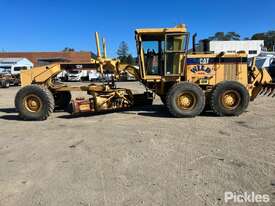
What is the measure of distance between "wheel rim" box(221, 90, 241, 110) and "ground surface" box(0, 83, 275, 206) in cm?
68

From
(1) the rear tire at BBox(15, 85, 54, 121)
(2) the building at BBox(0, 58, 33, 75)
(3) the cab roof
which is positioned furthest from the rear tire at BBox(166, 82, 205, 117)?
(2) the building at BBox(0, 58, 33, 75)

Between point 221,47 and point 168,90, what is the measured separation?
38894 mm

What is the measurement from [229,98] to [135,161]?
18.8 ft

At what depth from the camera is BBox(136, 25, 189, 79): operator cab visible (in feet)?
36.8

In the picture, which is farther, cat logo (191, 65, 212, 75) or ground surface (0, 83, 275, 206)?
cat logo (191, 65, 212, 75)

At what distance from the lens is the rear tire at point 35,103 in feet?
36.6

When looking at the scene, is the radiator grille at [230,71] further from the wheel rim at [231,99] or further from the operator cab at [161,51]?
the operator cab at [161,51]

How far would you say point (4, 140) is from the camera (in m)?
8.36

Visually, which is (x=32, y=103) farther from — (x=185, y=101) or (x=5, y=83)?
(x=5, y=83)

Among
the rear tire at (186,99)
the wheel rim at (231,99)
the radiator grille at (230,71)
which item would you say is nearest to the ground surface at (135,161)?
the rear tire at (186,99)

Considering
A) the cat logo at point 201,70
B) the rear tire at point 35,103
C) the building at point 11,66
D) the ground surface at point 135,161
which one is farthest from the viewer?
the building at point 11,66

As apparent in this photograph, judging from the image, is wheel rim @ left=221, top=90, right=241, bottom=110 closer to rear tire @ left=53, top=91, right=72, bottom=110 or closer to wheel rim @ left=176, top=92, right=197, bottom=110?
wheel rim @ left=176, top=92, right=197, bottom=110

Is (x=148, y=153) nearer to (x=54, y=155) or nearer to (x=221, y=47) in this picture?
(x=54, y=155)

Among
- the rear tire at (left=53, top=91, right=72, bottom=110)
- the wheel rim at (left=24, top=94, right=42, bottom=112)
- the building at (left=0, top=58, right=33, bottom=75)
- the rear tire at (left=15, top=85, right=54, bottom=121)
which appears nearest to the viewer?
the rear tire at (left=15, top=85, right=54, bottom=121)
